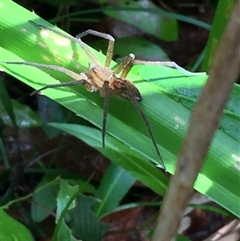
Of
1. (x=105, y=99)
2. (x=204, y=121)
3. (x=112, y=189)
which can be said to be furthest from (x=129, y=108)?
Answer: (x=204, y=121)

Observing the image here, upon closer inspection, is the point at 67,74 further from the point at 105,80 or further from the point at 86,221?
the point at 86,221

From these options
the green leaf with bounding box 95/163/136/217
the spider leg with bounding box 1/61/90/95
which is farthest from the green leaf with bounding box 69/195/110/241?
the spider leg with bounding box 1/61/90/95

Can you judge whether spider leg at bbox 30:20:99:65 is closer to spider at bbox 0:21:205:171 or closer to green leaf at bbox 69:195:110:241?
spider at bbox 0:21:205:171

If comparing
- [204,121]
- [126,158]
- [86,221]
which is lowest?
[86,221]

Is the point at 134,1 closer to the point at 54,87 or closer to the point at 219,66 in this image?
the point at 54,87

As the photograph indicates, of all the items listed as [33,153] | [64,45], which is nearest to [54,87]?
[64,45]

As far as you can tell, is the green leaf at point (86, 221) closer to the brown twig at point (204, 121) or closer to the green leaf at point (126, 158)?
the green leaf at point (126, 158)
